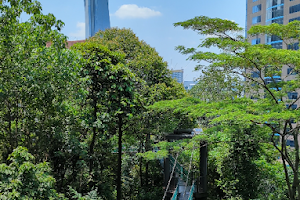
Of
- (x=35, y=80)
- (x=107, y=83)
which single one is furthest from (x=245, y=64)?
(x=35, y=80)

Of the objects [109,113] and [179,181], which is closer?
[109,113]

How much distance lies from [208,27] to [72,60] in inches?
120

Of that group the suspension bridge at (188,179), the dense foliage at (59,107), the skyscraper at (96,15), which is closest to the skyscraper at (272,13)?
the suspension bridge at (188,179)

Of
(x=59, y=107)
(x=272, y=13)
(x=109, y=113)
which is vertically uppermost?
(x=272, y=13)

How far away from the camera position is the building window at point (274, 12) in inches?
783

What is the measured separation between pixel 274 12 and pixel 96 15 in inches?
2722

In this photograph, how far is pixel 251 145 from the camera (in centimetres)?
624

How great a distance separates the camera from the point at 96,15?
262 ft

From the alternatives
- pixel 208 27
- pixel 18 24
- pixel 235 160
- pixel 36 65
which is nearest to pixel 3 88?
pixel 36 65

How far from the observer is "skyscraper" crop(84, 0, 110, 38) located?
79.6 m

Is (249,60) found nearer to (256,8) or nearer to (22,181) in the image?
(22,181)

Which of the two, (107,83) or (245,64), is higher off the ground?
(245,64)

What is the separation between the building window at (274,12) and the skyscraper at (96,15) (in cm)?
6622

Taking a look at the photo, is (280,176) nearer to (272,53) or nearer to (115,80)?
(272,53)
